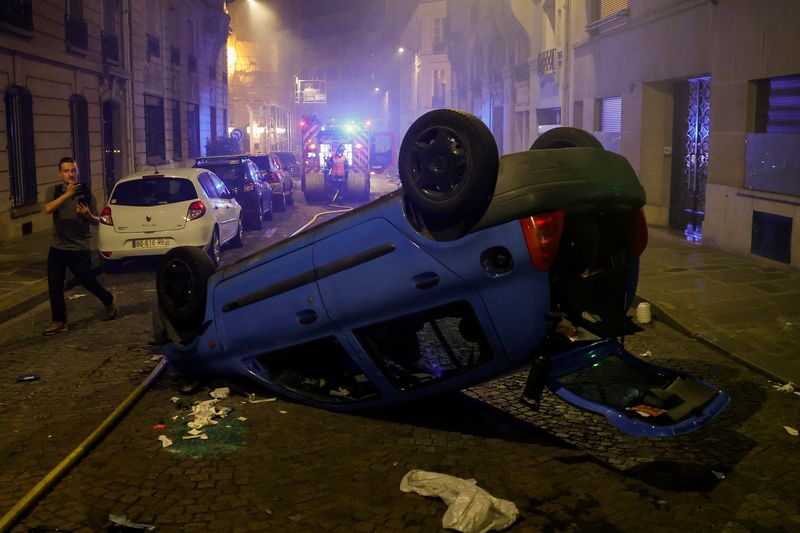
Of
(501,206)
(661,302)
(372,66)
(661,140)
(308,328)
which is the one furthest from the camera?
(372,66)

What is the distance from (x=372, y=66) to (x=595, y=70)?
7970 cm

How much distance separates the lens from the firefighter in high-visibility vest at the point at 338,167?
25.0 m

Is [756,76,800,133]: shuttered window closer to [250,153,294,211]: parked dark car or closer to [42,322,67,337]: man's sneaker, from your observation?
[42,322,67,337]: man's sneaker

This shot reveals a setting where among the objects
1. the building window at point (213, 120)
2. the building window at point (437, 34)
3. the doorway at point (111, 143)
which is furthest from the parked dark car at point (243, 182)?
the building window at point (437, 34)

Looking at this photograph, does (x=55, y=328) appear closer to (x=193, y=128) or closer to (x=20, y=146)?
(x=20, y=146)

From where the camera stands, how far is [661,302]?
28.5 feet

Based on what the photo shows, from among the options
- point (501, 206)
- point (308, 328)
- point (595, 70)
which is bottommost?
point (308, 328)

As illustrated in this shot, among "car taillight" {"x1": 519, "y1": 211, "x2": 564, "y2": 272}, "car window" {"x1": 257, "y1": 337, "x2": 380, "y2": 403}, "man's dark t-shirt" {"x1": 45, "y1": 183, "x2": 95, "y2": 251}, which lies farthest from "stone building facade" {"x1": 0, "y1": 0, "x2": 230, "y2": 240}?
"car taillight" {"x1": 519, "y1": 211, "x2": 564, "y2": 272}

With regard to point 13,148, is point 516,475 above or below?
below

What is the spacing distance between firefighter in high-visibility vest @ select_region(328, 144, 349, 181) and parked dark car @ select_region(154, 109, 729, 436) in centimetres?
1986

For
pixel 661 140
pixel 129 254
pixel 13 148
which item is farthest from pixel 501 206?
pixel 13 148

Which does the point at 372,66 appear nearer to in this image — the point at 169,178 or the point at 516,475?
the point at 169,178

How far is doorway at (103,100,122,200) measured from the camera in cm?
2272

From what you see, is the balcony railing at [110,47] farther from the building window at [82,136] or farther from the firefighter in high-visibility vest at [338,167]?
the firefighter in high-visibility vest at [338,167]
